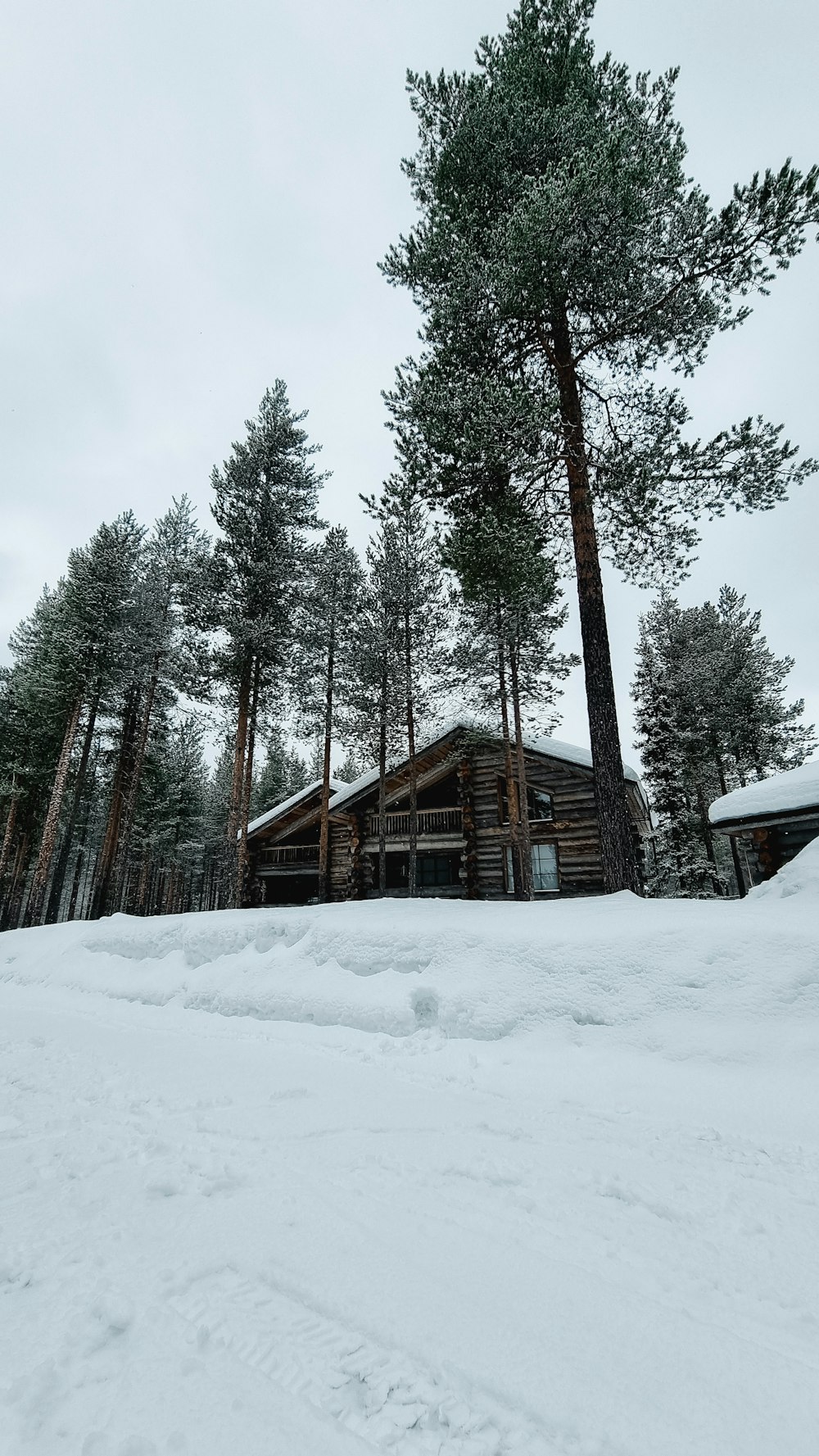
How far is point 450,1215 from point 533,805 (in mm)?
18249

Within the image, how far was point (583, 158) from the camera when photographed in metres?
7.34

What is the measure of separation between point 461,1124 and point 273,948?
502 cm

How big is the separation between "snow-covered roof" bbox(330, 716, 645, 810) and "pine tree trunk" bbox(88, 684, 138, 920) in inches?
Answer: 332

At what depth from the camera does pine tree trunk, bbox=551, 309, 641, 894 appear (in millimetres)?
8227

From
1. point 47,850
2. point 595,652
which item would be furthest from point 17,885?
point 595,652

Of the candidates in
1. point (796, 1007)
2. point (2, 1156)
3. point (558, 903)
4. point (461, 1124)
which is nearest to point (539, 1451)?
point (461, 1124)

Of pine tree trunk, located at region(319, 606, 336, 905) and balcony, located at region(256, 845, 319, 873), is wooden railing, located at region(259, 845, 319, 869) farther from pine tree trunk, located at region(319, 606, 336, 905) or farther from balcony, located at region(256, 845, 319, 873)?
pine tree trunk, located at region(319, 606, 336, 905)

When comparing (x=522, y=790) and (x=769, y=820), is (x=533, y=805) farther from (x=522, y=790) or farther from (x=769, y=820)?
→ (x=769, y=820)

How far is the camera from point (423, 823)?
69.9ft

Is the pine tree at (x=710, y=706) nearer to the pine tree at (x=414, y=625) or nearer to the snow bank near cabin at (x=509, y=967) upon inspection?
the pine tree at (x=414, y=625)

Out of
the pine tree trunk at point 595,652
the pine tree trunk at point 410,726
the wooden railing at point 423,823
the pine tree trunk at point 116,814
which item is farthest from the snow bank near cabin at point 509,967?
the pine tree trunk at point 116,814

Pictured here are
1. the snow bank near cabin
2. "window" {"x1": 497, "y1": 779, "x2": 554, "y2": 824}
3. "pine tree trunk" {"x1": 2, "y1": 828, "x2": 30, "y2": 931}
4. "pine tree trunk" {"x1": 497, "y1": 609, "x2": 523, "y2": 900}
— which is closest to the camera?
the snow bank near cabin

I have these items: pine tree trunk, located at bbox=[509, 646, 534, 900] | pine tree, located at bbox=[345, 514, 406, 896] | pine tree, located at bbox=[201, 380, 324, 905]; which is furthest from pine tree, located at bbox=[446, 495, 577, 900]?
pine tree, located at bbox=[201, 380, 324, 905]

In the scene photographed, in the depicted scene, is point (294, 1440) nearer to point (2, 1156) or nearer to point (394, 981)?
point (2, 1156)
